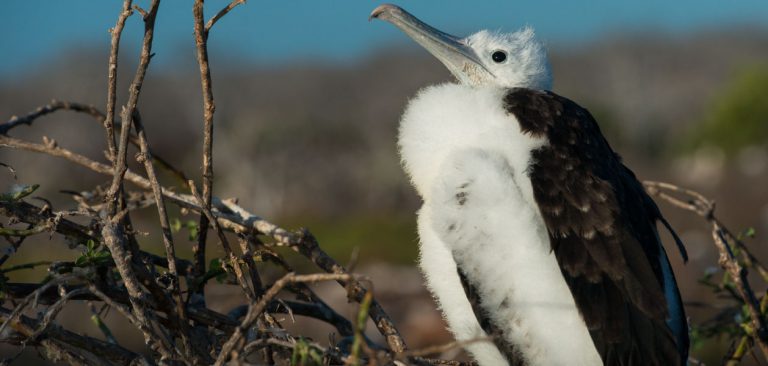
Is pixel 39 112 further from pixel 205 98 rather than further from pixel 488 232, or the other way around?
pixel 488 232

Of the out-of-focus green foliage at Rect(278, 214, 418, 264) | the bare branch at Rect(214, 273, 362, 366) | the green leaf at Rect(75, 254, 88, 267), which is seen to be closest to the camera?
the bare branch at Rect(214, 273, 362, 366)

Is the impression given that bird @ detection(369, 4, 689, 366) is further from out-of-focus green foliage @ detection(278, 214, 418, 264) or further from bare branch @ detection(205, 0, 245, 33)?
out-of-focus green foliage @ detection(278, 214, 418, 264)

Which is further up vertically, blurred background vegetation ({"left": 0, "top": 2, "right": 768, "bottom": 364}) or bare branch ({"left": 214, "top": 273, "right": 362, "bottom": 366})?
blurred background vegetation ({"left": 0, "top": 2, "right": 768, "bottom": 364})

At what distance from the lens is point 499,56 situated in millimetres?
2842

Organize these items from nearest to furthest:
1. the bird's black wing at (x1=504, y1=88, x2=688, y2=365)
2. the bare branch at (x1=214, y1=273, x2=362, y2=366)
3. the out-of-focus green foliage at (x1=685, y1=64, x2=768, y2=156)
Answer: the bare branch at (x1=214, y1=273, x2=362, y2=366) → the bird's black wing at (x1=504, y1=88, x2=688, y2=365) → the out-of-focus green foliage at (x1=685, y1=64, x2=768, y2=156)

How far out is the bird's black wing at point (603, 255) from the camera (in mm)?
2086

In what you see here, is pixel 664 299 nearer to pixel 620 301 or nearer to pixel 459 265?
pixel 620 301

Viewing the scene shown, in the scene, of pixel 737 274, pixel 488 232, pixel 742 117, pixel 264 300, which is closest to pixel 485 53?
pixel 488 232

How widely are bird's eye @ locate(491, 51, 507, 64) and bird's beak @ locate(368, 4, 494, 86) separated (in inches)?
1.7

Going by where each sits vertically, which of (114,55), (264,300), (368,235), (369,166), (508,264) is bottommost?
→ (264,300)

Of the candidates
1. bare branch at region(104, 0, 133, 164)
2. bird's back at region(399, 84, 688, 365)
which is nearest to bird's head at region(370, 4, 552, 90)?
bird's back at region(399, 84, 688, 365)

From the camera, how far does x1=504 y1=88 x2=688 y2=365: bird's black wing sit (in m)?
2.09

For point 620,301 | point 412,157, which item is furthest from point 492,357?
point 412,157

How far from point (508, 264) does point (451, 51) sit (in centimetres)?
94
